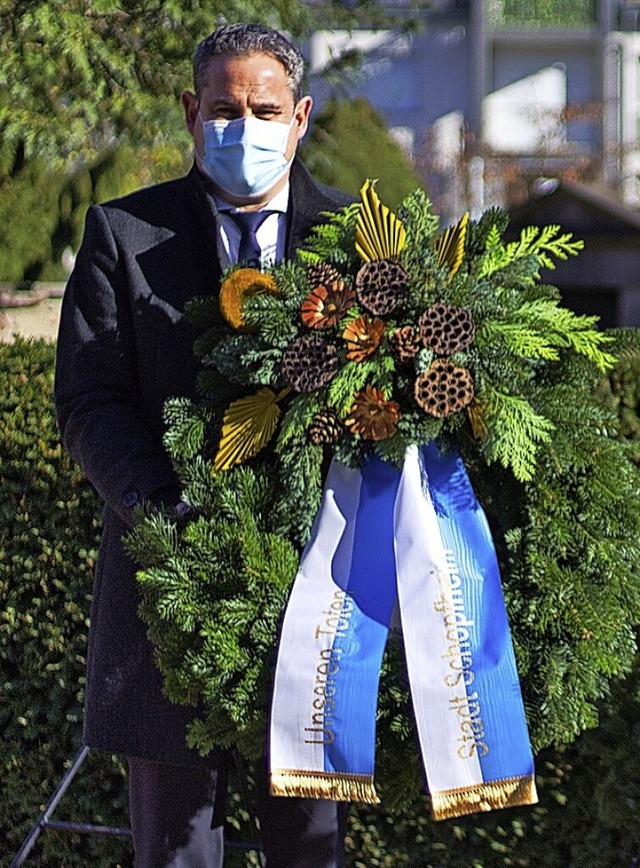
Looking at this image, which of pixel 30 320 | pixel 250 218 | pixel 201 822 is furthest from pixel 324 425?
pixel 30 320

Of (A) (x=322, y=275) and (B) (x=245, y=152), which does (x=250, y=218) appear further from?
(A) (x=322, y=275)

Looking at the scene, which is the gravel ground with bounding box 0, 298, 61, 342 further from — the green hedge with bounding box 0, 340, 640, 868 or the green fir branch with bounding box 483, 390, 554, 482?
the green fir branch with bounding box 483, 390, 554, 482

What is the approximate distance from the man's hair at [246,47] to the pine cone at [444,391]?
70cm

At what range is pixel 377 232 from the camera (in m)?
2.07

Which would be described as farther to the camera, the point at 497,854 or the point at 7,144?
the point at 7,144

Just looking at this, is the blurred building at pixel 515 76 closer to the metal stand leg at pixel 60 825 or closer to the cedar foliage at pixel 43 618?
the cedar foliage at pixel 43 618

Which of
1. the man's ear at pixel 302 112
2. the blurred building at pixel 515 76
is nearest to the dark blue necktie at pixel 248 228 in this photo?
the man's ear at pixel 302 112

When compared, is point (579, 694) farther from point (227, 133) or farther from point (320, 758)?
point (227, 133)

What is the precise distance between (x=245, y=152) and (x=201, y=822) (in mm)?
1203

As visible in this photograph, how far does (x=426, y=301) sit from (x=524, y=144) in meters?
25.8

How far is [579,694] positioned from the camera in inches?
81.0

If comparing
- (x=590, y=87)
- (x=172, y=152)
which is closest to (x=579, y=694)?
(x=172, y=152)

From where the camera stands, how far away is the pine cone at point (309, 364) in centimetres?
201

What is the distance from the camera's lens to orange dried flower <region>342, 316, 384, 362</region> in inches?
79.3
